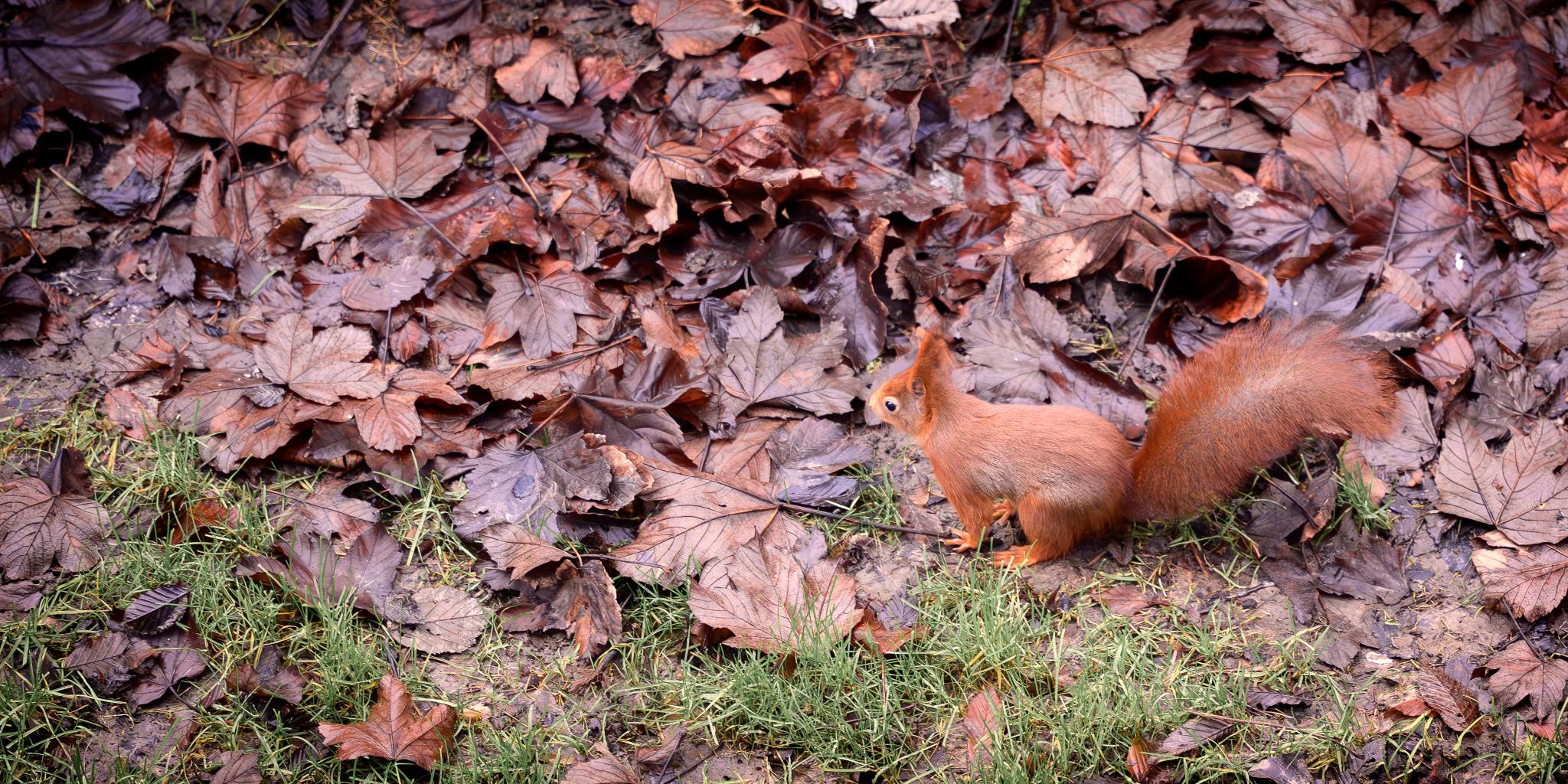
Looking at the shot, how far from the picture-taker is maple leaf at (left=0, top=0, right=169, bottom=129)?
303cm

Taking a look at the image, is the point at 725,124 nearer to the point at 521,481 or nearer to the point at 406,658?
the point at 521,481

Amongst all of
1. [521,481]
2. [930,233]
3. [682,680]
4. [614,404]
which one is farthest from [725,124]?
[682,680]

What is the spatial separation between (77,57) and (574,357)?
2030mm

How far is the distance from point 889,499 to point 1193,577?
777 mm

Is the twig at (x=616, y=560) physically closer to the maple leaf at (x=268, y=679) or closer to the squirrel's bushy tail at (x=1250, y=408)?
the maple leaf at (x=268, y=679)

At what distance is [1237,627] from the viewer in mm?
2215

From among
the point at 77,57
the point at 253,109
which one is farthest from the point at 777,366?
the point at 77,57

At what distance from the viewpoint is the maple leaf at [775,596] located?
6.85ft

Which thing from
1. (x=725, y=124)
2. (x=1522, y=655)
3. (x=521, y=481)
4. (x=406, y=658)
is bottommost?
(x=406, y=658)

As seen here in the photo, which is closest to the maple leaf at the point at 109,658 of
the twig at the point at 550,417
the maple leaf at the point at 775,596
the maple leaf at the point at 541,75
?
the twig at the point at 550,417

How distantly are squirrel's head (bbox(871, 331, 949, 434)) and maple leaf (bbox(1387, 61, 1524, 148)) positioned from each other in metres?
1.99

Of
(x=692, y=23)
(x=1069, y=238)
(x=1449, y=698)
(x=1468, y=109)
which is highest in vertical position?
(x=1468, y=109)

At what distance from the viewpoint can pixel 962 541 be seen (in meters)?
2.40

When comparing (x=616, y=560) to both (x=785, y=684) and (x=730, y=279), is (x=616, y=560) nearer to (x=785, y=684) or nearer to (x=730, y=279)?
(x=785, y=684)
